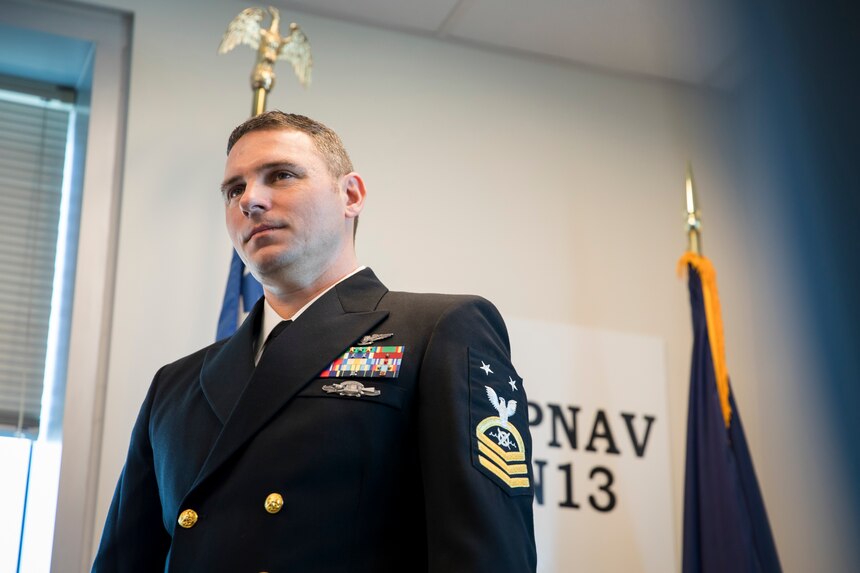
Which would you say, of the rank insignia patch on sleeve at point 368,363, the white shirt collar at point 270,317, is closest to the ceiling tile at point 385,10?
the white shirt collar at point 270,317

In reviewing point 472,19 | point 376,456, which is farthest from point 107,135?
point 376,456

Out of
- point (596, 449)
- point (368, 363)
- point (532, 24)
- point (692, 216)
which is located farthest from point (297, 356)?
point (532, 24)

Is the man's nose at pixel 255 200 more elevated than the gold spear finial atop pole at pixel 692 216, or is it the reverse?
the gold spear finial atop pole at pixel 692 216

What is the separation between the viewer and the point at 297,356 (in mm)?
1404

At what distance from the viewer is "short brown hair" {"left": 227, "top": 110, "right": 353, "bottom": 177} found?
1.66m

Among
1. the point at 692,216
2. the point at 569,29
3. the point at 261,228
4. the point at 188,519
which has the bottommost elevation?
the point at 188,519

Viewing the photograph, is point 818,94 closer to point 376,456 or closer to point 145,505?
point 376,456

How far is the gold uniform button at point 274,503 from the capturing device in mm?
1256

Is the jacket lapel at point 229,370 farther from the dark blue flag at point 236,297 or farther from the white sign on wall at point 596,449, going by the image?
the white sign on wall at point 596,449

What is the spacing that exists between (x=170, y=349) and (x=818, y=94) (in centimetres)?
296

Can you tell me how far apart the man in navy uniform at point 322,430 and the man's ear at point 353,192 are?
6 cm

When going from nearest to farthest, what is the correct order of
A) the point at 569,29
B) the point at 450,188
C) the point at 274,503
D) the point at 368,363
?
the point at 274,503 < the point at 368,363 < the point at 450,188 < the point at 569,29

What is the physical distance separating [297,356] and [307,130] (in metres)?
0.44

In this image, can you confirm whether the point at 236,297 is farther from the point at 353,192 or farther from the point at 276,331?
the point at 276,331
